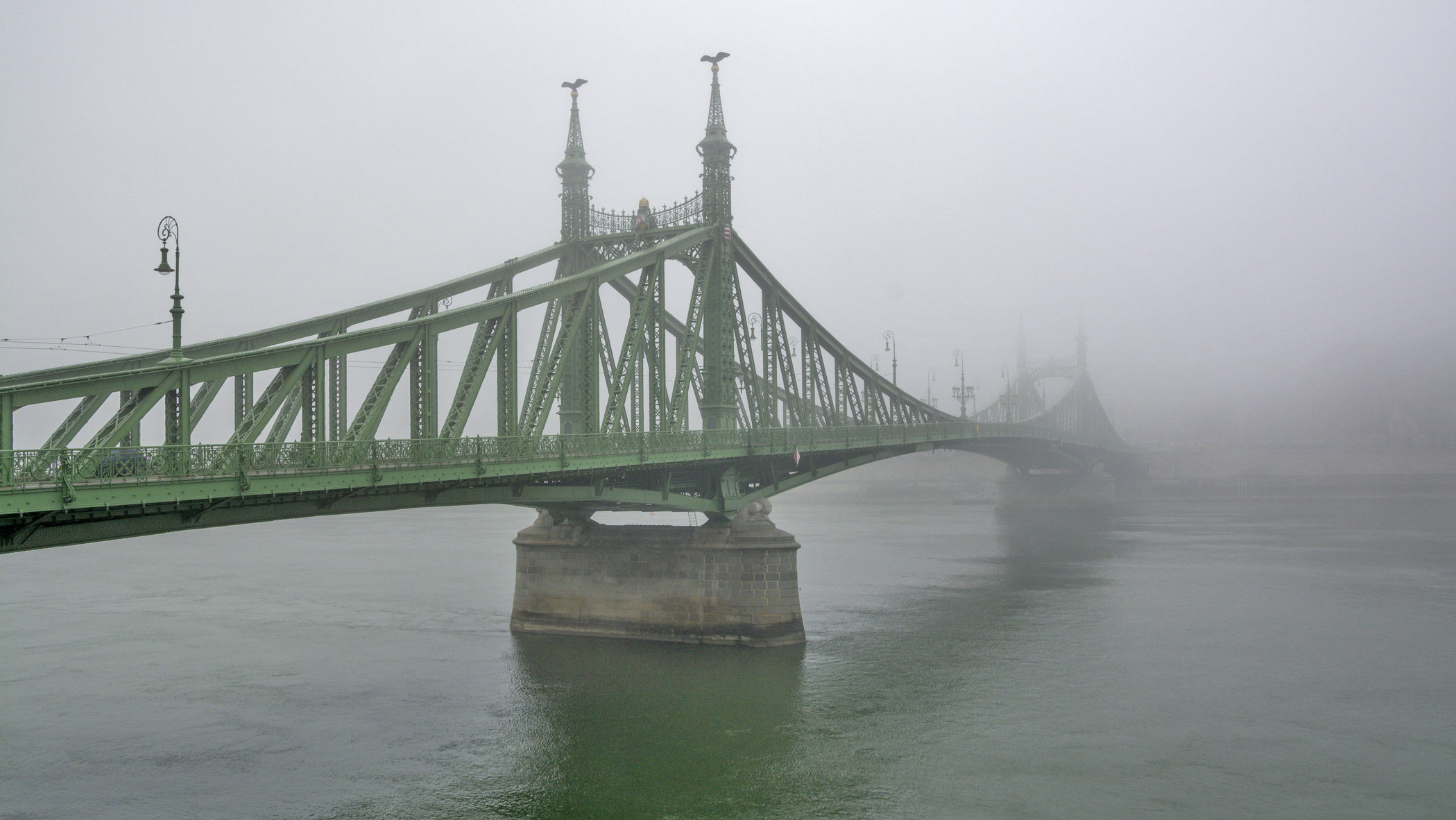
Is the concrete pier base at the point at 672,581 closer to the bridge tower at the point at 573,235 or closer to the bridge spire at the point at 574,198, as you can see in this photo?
the bridge tower at the point at 573,235

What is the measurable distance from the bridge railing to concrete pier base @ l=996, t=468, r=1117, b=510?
87405mm

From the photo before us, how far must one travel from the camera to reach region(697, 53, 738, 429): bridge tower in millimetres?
41469

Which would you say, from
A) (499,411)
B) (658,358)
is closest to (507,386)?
(499,411)

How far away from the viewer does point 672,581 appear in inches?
1469

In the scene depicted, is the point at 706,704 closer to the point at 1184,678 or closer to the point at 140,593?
the point at 1184,678

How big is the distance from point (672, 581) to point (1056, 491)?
9358cm

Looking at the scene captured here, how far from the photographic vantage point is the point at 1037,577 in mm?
60312

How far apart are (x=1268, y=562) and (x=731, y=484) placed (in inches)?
1628

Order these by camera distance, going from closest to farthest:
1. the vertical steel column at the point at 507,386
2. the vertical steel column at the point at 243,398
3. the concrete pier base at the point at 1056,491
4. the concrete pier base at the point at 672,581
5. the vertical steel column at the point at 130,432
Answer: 1. the vertical steel column at the point at 130,432
2. the vertical steel column at the point at 243,398
3. the vertical steel column at the point at 507,386
4. the concrete pier base at the point at 672,581
5. the concrete pier base at the point at 1056,491

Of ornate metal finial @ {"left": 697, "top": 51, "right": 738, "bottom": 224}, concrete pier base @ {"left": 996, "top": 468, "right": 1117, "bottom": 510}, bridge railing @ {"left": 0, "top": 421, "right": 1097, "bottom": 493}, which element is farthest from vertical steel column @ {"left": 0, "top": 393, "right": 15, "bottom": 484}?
concrete pier base @ {"left": 996, "top": 468, "right": 1117, "bottom": 510}

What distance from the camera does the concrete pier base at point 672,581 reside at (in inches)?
1437

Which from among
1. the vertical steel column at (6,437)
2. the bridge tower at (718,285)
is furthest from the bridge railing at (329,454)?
the bridge tower at (718,285)

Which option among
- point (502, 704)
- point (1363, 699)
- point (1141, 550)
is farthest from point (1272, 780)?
point (1141, 550)

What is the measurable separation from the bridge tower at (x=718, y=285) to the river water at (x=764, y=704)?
390 inches
